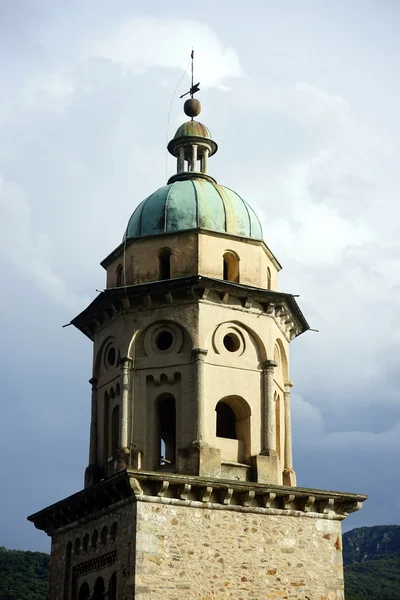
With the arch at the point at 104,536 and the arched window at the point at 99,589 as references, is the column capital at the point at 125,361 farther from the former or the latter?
the arched window at the point at 99,589

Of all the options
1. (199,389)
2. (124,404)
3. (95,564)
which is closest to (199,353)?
(199,389)

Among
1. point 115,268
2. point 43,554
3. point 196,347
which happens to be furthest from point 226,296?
point 43,554

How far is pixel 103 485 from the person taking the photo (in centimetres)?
2742

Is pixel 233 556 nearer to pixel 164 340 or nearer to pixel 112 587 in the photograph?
pixel 112 587

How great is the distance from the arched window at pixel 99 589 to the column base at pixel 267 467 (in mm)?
4310

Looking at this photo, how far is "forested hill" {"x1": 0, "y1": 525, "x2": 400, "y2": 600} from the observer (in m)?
54.9

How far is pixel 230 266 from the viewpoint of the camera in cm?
3077

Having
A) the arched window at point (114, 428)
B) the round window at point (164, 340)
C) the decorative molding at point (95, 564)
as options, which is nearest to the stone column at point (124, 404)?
the round window at point (164, 340)

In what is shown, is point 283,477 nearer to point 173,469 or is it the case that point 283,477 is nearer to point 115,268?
point 173,469

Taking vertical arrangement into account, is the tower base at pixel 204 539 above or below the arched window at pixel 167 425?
below

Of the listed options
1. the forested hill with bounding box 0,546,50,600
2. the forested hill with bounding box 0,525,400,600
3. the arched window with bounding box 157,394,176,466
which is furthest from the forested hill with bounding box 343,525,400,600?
the arched window with bounding box 157,394,176,466

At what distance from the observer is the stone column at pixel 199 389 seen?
2805cm

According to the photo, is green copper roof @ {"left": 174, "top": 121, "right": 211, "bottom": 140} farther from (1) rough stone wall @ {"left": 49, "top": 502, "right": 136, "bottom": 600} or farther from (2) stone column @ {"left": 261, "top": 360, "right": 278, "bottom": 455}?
(1) rough stone wall @ {"left": 49, "top": 502, "right": 136, "bottom": 600}

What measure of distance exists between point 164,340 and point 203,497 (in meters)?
4.29
